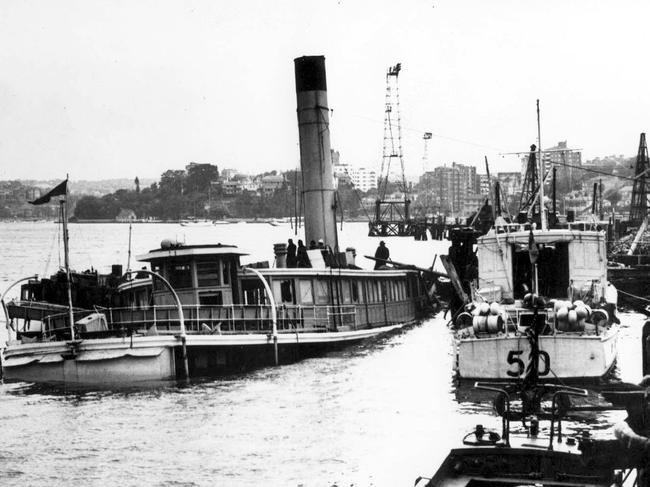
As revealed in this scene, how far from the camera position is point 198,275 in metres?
25.1

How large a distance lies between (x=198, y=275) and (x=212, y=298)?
0.81m

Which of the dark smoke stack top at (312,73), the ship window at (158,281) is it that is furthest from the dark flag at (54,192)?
the dark smoke stack top at (312,73)

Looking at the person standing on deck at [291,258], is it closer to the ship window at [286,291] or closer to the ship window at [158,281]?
the ship window at [286,291]

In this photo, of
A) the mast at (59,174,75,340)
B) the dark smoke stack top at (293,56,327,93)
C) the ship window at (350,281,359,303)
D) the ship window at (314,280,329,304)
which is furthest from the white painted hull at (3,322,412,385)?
the dark smoke stack top at (293,56,327,93)

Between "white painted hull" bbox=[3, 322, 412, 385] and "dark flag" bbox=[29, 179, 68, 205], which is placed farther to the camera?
"dark flag" bbox=[29, 179, 68, 205]

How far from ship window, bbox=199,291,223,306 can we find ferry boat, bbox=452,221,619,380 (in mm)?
6858

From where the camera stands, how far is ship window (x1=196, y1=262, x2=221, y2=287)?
82.3 ft

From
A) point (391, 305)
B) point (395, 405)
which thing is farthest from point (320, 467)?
point (391, 305)

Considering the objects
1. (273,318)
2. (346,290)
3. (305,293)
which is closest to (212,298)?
(273,318)

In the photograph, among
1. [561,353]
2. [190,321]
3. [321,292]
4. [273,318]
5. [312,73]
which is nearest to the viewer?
[561,353]

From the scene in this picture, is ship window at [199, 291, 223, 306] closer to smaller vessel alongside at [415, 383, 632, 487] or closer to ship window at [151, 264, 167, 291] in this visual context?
ship window at [151, 264, 167, 291]

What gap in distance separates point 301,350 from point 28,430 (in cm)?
929

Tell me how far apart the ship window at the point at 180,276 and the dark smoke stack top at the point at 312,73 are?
11544 millimetres

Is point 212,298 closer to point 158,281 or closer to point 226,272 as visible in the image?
point 226,272
